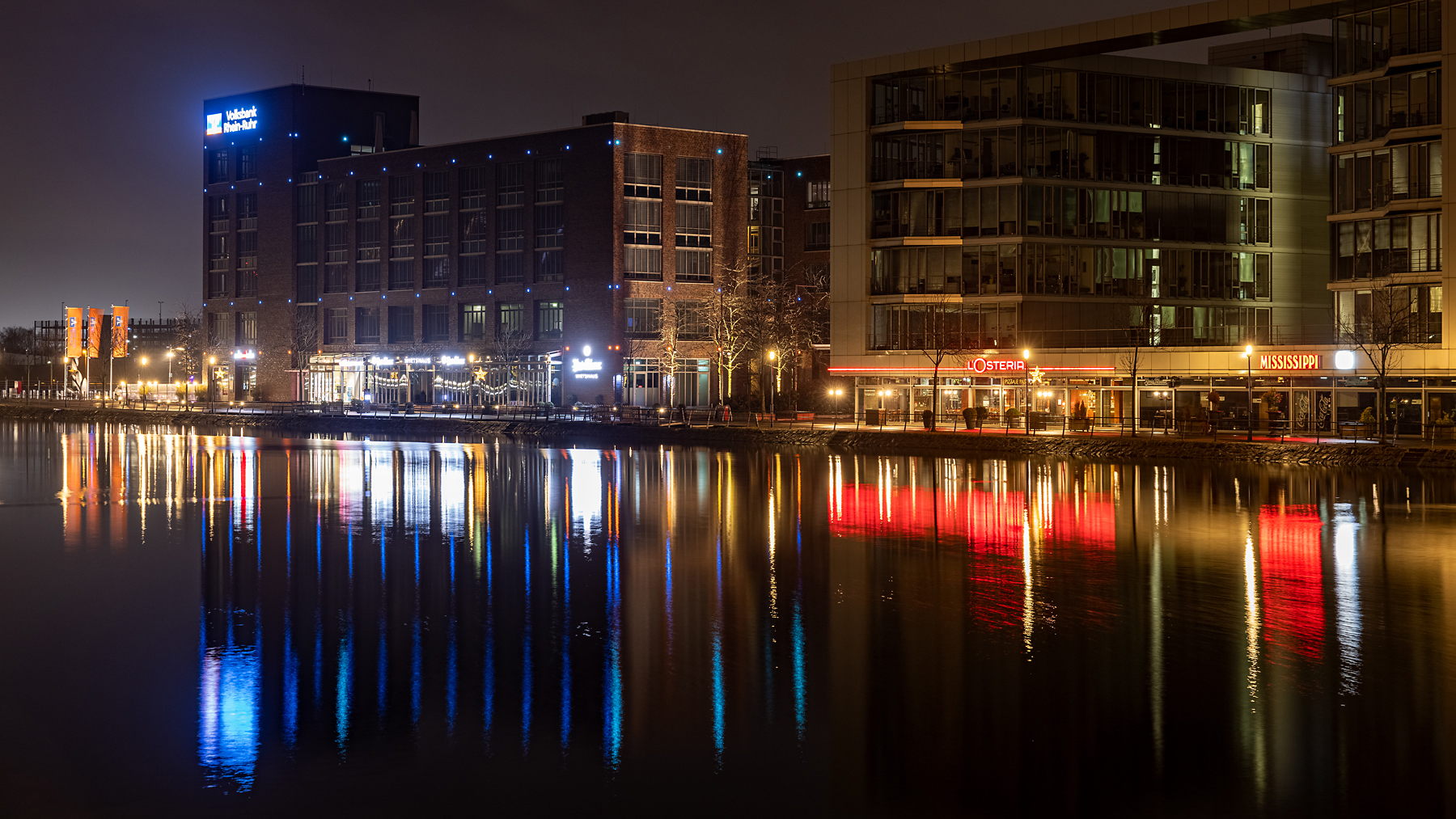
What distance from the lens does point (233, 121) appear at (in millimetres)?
124125

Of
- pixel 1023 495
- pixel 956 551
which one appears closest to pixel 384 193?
pixel 1023 495

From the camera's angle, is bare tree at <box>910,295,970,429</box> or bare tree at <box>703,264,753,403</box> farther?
bare tree at <box>703,264,753,403</box>

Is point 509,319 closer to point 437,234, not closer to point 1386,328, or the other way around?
point 437,234

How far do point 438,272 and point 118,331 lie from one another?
36017mm

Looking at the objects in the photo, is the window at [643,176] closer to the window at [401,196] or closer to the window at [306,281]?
the window at [401,196]

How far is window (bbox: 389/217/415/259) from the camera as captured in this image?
371ft

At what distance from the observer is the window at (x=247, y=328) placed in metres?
125

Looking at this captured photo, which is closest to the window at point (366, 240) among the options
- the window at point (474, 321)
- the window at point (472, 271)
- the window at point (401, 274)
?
the window at point (401, 274)

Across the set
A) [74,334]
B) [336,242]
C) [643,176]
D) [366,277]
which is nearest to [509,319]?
[643,176]

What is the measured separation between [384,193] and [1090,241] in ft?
219

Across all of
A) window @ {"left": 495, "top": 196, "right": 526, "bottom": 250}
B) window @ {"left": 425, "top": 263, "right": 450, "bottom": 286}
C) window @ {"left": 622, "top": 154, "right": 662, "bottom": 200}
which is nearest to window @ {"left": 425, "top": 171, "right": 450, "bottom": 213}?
window @ {"left": 425, "top": 263, "right": 450, "bottom": 286}

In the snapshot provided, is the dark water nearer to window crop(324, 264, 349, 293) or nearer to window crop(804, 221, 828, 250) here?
window crop(804, 221, 828, 250)

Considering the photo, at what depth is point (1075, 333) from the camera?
230ft

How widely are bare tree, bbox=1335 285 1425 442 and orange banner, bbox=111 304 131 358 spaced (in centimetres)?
10327
